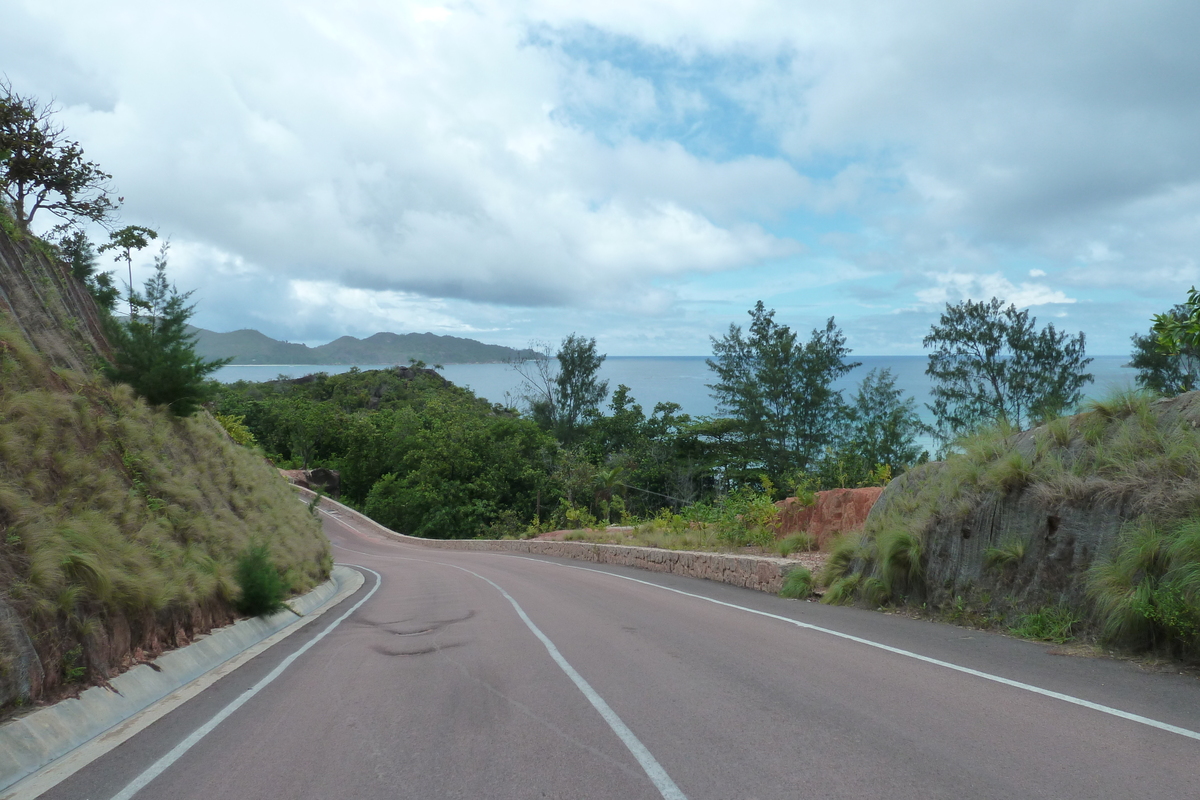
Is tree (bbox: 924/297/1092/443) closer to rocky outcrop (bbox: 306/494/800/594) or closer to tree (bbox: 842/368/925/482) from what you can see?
tree (bbox: 842/368/925/482)

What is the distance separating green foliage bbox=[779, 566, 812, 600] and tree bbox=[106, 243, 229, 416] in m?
11.7

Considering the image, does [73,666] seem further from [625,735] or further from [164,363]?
[164,363]

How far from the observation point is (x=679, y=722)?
18.8ft

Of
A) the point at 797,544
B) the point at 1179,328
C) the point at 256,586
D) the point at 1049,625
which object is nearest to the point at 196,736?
the point at 256,586

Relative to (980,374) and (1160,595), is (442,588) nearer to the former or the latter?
(1160,595)

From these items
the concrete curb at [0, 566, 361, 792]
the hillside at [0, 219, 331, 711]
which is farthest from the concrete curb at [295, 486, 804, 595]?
the concrete curb at [0, 566, 361, 792]

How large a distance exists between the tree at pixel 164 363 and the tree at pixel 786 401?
126ft

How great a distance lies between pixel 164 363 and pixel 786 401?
1628 inches

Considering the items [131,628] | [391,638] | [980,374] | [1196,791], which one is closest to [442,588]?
[391,638]

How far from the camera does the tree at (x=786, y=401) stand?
4884 centimetres

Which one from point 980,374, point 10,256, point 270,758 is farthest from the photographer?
point 980,374

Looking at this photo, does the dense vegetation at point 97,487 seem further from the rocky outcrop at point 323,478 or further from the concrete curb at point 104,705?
the rocky outcrop at point 323,478

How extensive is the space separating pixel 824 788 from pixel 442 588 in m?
15.0

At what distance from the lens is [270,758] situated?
522 cm
